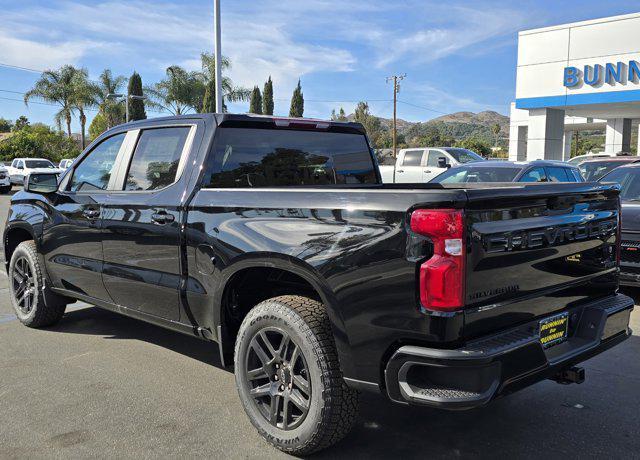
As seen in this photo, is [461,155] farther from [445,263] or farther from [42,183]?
[445,263]

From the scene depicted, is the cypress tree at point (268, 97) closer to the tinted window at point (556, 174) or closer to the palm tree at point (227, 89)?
the palm tree at point (227, 89)

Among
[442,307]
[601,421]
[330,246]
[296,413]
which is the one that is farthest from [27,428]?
[601,421]

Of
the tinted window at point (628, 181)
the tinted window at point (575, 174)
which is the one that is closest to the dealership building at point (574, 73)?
the tinted window at point (575, 174)

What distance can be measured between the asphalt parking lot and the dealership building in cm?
2044

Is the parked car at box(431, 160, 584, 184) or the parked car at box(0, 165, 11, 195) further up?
the parked car at box(431, 160, 584, 184)

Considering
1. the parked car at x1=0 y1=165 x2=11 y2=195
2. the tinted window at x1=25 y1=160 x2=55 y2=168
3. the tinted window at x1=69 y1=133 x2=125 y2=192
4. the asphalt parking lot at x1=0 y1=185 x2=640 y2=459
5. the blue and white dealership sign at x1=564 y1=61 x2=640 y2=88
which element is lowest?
the asphalt parking lot at x1=0 y1=185 x2=640 y2=459

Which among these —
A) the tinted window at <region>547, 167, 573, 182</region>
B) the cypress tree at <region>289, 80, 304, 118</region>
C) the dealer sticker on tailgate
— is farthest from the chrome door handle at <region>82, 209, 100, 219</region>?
the cypress tree at <region>289, 80, 304, 118</region>

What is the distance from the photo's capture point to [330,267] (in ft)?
9.42

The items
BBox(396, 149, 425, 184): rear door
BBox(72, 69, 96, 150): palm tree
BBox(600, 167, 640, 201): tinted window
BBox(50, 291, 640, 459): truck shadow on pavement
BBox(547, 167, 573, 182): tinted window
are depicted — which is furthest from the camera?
BBox(72, 69, 96, 150): palm tree

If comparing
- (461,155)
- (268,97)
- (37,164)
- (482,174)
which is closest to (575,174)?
(482,174)

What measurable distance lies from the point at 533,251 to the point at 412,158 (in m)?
16.1

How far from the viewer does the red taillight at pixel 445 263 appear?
254cm

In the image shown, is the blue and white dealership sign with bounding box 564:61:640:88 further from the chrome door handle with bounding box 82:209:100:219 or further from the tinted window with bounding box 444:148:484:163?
the chrome door handle with bounding box 82:209:100:219

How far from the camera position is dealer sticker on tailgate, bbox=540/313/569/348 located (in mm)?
2979
